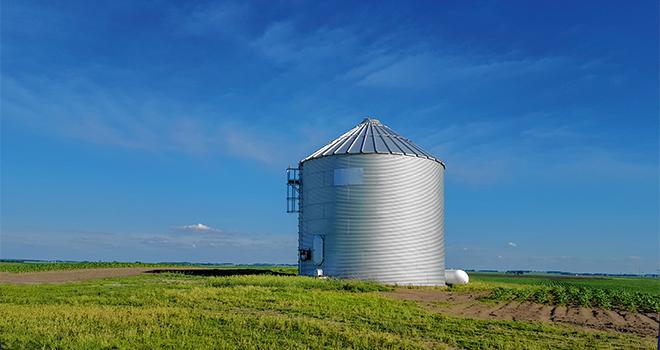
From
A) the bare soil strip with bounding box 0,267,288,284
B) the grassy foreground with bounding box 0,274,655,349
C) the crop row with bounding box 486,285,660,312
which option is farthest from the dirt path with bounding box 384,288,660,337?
the bare soil strip with bounding box 0,267,288,284

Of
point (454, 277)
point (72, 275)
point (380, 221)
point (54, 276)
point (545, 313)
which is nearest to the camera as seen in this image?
point (545, 313)

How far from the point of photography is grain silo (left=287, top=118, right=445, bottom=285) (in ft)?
133

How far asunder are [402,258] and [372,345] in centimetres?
2555

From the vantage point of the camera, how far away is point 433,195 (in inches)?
1734

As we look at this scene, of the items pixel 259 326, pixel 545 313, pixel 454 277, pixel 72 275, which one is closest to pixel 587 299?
pixel 545 313

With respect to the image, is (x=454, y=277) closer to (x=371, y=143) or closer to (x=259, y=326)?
(x=371, y=143)

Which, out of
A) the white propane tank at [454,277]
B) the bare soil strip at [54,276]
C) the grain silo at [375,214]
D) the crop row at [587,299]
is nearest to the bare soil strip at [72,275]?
the bare soil strip at [54,276]

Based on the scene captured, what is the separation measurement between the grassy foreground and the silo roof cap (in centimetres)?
1701

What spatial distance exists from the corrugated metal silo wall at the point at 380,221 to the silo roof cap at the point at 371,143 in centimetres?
67

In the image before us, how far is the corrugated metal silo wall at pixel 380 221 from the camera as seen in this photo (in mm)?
40375

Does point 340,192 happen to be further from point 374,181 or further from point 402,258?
point 402,258

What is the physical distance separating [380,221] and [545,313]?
55.3ft

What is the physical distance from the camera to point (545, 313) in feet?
82.9

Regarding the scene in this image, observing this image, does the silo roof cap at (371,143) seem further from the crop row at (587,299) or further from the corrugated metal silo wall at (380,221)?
the crop row at (587,299)
